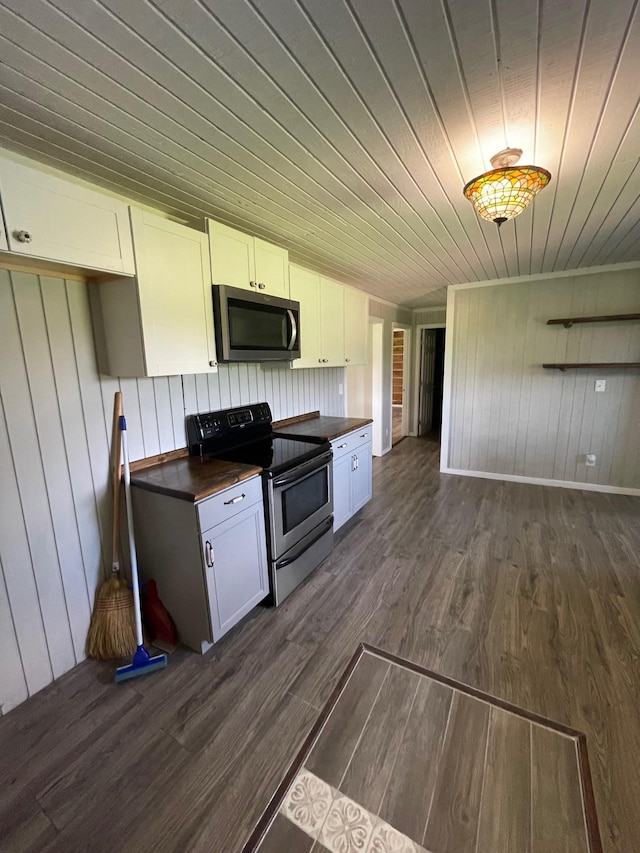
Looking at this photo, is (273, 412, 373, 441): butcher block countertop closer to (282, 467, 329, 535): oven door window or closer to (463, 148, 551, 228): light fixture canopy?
(282, 467, 329, 535): oven door window

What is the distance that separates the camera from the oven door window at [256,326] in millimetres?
2160

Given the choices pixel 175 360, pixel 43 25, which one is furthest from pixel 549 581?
pixel 43 25

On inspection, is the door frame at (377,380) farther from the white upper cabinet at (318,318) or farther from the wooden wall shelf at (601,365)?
the wooden wall shelf at (601,365)

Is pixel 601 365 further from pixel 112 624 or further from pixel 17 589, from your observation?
pixel 17 589

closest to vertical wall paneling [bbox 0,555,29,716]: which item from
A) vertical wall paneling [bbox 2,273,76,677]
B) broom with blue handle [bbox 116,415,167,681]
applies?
vertical wall paneling [bbox 2,273,76,677]

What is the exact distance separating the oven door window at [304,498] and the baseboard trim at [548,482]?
2.61 m

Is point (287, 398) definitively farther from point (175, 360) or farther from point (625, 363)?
point (625, 363)

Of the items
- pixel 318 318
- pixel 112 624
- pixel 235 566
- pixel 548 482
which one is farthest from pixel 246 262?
pixel 548 482

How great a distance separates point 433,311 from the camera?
612 centimetres

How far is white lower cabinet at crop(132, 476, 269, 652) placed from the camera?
5.85 ft

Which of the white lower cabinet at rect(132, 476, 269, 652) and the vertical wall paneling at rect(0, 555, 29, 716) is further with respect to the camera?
the white lower cabinet at rect(132, 476, 269, 652)

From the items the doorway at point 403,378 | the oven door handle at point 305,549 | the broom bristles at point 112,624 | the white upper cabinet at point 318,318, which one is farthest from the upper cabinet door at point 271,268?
the doorway at point 403,378

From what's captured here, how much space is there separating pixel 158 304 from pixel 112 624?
1680 millimetres

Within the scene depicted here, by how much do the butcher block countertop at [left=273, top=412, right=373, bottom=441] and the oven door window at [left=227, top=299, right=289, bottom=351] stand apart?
733mm
